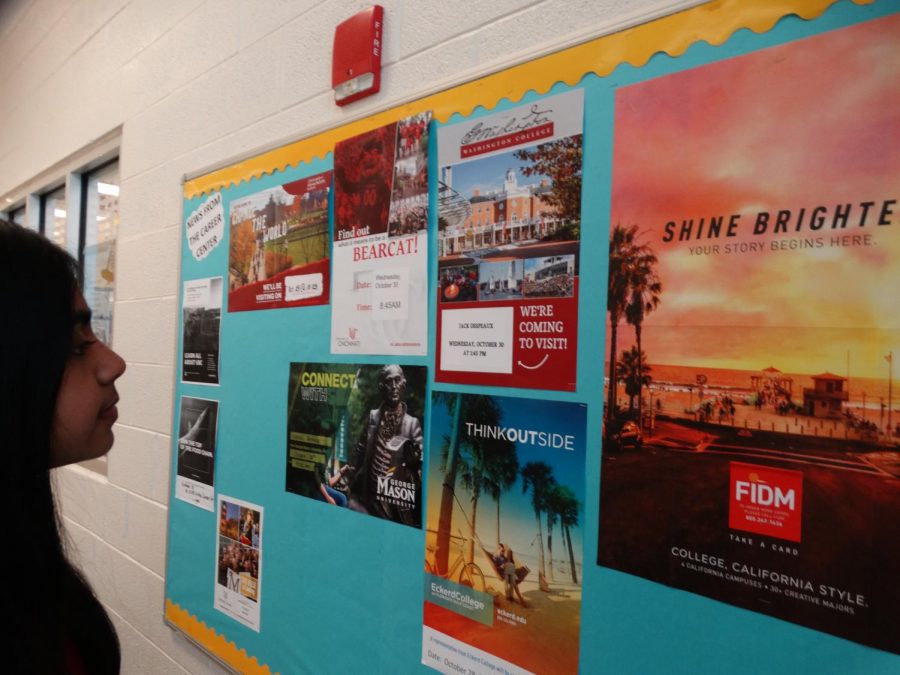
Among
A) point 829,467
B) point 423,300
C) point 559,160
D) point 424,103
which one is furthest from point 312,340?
point 829,467

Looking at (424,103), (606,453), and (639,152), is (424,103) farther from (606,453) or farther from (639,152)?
(606,453)

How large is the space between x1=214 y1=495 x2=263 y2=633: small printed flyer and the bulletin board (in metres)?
0.06

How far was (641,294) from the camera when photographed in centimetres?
69

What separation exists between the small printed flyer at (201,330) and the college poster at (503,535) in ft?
2.36

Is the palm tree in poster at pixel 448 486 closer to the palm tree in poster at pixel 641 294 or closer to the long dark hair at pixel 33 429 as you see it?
the palm tree in poster at pixel 641 294

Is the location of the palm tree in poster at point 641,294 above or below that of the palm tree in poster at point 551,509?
above

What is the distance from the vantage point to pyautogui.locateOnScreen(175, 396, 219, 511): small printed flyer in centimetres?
134

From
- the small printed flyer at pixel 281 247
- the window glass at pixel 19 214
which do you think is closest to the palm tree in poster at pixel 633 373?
the small printed flyer at pixel 281 247

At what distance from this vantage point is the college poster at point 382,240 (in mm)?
930

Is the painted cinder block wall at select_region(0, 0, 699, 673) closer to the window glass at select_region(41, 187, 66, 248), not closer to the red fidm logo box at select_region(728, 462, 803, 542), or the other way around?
the window glass at select_region(41, 187, 66, 248)

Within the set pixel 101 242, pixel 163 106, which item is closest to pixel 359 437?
pixel 163 106

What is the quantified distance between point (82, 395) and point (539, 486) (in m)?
0.65

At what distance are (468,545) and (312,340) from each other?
51cm

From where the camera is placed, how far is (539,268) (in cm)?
79
